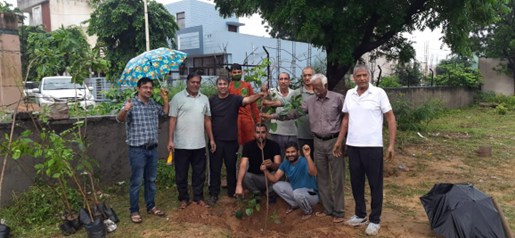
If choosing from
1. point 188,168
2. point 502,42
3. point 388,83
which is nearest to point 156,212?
point 188,168

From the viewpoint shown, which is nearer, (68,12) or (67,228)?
(67,228)

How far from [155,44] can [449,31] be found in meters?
14.9

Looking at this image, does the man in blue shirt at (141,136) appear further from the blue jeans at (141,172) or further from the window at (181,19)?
the window at (181,19)

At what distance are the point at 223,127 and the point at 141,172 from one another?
1.17m

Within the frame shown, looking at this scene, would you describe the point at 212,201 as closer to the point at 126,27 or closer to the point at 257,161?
the point at 257,161

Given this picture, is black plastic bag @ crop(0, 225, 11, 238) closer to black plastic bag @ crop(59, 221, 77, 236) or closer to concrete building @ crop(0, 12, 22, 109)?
black plastic bag @ crop(59, 221, 77, 236)

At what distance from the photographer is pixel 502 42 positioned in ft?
60.9

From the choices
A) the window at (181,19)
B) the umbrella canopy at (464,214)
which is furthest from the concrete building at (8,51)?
the window at (181,19)

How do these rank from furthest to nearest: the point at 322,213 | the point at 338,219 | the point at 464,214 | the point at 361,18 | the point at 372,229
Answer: the point at 361,18, the point at 322,213, the point at 338,219, the point at 372,229, the point at 464,214

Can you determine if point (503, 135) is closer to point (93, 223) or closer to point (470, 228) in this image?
point (470, 228)

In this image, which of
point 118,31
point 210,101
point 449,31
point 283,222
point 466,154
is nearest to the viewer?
point 283,222

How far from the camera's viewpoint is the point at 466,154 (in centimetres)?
801

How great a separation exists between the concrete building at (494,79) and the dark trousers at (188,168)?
67.3 feet

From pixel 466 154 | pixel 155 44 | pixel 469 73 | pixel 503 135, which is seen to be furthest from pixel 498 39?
pixel 155 44
